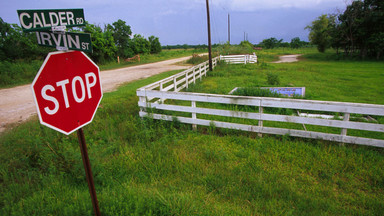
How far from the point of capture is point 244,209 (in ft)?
9.30

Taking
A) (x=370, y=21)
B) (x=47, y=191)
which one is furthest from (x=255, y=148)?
(x=370, y=21)

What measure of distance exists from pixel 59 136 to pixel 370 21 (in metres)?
35.5

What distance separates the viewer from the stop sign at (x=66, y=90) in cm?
179

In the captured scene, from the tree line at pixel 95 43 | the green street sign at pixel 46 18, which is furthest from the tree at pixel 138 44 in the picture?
the green street sign at pixel 46 18

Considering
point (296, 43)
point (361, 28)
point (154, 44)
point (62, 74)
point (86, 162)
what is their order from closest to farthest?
1. point (62, 74)
2. point (86, 162)
3. point (361, 28)
4. point (154, 44)
5. point (296, 43)

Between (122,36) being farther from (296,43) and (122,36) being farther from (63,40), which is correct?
(296,43)

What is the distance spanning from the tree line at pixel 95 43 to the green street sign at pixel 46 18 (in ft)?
45.2

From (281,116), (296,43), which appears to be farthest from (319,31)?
(281,116)

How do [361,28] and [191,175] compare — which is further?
[361,28]

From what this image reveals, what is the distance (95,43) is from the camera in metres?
22.8

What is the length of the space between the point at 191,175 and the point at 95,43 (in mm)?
23082

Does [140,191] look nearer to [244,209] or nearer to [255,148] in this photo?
[244,209]

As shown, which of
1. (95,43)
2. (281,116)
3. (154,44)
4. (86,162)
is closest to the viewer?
(86,162)

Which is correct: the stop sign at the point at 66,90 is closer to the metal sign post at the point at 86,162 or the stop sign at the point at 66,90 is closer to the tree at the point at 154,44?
the metal sign post at the point at 86,162
